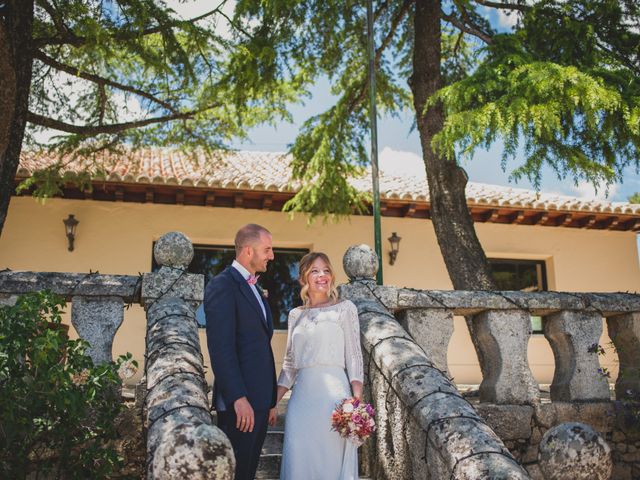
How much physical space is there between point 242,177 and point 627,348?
6.69m

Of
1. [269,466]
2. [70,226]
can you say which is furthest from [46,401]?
[70,226]

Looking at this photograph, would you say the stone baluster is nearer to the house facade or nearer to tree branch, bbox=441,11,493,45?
tree branch, bbox=441,11,493,45

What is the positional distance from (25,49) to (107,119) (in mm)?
2922

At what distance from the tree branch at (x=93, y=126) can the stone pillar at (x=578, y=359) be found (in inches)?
210

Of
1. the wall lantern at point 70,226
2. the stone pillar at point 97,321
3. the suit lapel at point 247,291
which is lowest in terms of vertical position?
the stone pillar at point 97,321

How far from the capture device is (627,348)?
4973 millimetres

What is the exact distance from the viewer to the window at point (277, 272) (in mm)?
11062

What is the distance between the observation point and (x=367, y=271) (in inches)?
180

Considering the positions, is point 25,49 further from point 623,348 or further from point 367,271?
point 623,348

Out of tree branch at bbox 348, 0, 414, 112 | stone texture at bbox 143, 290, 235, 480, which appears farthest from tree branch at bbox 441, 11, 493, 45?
stone texture at bbox 143, 290, 235, 480

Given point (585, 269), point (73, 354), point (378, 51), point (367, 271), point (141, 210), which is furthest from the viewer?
point (585, 269)

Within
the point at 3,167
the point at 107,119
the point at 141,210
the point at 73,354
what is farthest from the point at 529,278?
the point at 73,354

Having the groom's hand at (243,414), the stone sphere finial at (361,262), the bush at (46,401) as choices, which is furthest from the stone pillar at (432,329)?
the bush at (46,401)

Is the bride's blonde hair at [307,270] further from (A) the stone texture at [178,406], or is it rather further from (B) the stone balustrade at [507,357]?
(A) the stone texture at [178,406]
